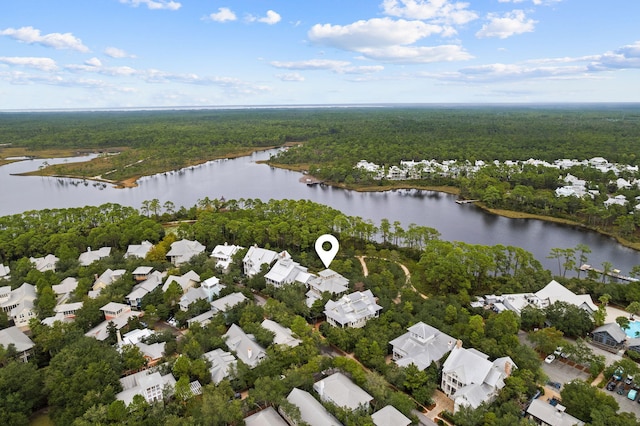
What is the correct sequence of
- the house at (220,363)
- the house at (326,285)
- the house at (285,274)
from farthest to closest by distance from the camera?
1. the house at (285,274)
2. the house at (326,285)
3. the house at (220,363)

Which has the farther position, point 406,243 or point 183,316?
point 406,243

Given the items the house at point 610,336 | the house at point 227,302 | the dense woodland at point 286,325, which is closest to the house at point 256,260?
the dense woodland at point 286,325

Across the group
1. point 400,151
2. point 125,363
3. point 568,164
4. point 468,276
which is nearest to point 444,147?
point 400,151

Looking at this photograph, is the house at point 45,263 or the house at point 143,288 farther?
the house at point 45,263

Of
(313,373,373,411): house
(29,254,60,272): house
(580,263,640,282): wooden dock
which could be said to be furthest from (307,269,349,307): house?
(29,254,60,272): house

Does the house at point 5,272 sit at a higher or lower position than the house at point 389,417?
higher

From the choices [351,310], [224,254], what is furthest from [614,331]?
[224,254]

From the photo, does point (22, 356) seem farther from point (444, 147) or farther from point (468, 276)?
point (444, 147)

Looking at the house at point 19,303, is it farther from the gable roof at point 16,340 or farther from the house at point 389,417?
the house at point 389,417
